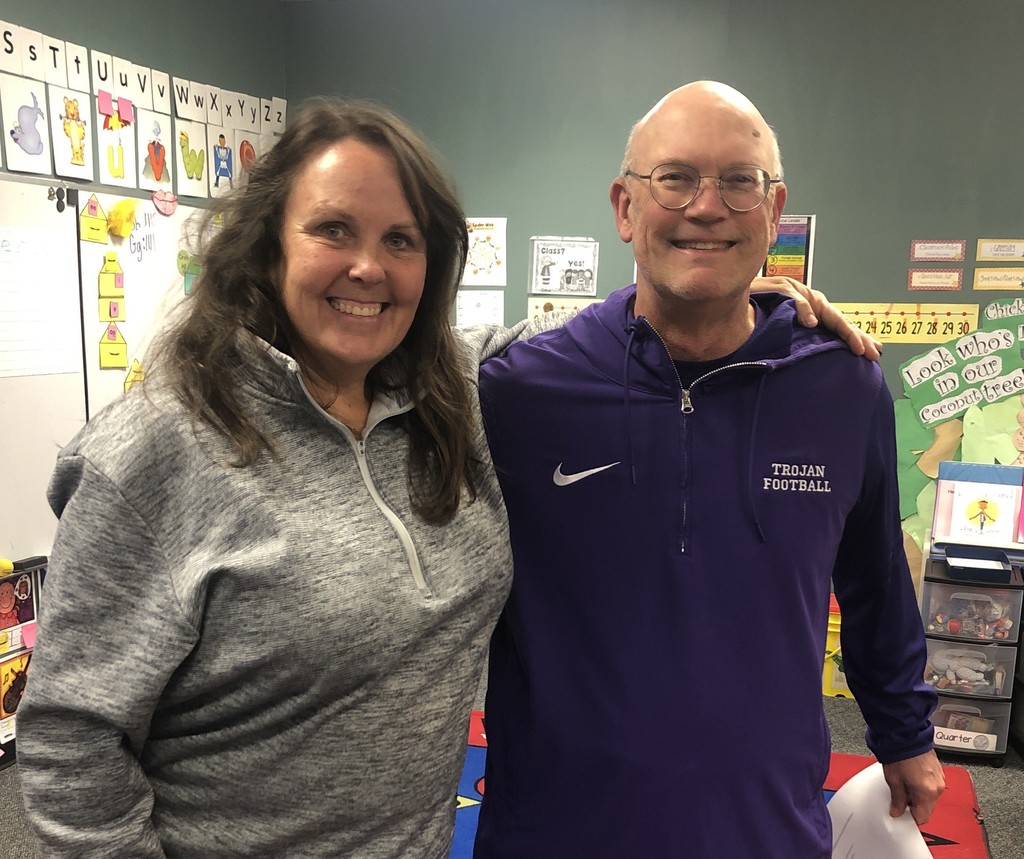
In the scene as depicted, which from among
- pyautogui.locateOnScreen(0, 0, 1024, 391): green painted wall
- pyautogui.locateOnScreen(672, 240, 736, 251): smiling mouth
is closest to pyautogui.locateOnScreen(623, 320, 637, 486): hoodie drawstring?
pyautogui.locateOnScreen(672, 240, 736, 251): smiling mouth

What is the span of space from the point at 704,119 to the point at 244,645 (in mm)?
907

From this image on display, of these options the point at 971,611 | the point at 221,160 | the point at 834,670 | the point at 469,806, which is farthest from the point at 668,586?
the point at 221,160

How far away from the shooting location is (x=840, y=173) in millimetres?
3176

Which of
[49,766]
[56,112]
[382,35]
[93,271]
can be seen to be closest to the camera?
[49,766]

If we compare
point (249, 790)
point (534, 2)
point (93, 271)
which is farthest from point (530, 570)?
point (534, 2)

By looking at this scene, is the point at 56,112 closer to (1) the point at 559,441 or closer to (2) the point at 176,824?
(1) the point at 559,441

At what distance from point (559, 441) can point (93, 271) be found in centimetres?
218

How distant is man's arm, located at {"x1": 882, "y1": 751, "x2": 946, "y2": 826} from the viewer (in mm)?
1379

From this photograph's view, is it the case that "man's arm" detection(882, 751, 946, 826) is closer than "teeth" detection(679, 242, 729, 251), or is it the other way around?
"teeth" detection(679, 242, 729, 251)

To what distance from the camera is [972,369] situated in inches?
125

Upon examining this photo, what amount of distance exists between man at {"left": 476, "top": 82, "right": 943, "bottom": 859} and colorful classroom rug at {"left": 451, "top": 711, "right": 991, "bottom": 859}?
110 cm

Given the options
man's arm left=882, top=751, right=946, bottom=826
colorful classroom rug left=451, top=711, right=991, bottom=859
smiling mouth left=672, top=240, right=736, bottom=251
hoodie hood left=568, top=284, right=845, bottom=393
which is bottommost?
colorful classroom rug left=451, top=711, right=991, bottom=859

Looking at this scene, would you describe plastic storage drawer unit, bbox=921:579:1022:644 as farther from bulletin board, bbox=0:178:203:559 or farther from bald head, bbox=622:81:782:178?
bulletin board, bbox=0:178:203:559

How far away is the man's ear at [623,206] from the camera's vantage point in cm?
127
